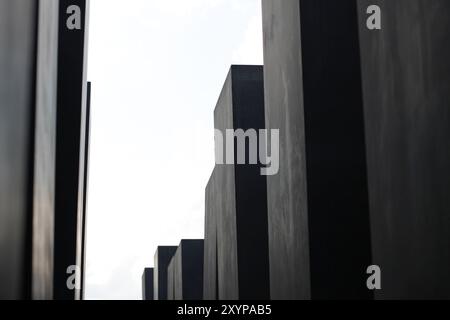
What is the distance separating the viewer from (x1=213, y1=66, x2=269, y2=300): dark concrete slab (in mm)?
12031

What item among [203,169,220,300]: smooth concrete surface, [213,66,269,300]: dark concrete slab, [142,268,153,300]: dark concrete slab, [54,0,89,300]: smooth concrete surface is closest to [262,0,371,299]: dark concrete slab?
[54,0,89,300]: smooth concrete surface

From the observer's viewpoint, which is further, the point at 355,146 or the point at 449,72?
the point at 355,146

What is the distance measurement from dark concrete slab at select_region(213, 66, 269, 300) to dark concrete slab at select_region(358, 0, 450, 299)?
6788 mm

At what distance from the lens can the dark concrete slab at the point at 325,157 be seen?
23.4ft

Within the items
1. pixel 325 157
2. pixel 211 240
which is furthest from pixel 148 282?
pixel 325 157

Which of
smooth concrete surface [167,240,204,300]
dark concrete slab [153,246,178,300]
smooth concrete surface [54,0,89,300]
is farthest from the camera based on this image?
dark concrete slab [153,246,178,300]

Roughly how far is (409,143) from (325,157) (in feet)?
8.79

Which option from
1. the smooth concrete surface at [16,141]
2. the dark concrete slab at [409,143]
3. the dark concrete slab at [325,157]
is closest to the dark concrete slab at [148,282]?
the dark concrete slab at [325,157]

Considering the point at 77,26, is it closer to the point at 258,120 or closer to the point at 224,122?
the point at 258,120

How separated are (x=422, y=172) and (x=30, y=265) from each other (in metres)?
2.40

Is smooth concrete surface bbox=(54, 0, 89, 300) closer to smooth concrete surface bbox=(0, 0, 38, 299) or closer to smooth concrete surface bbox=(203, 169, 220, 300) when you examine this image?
smooth concrete surface bbox=(0, 0, 38, 299)

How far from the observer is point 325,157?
7371 mm

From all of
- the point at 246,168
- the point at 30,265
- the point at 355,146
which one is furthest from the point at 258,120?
the point at 30,265
